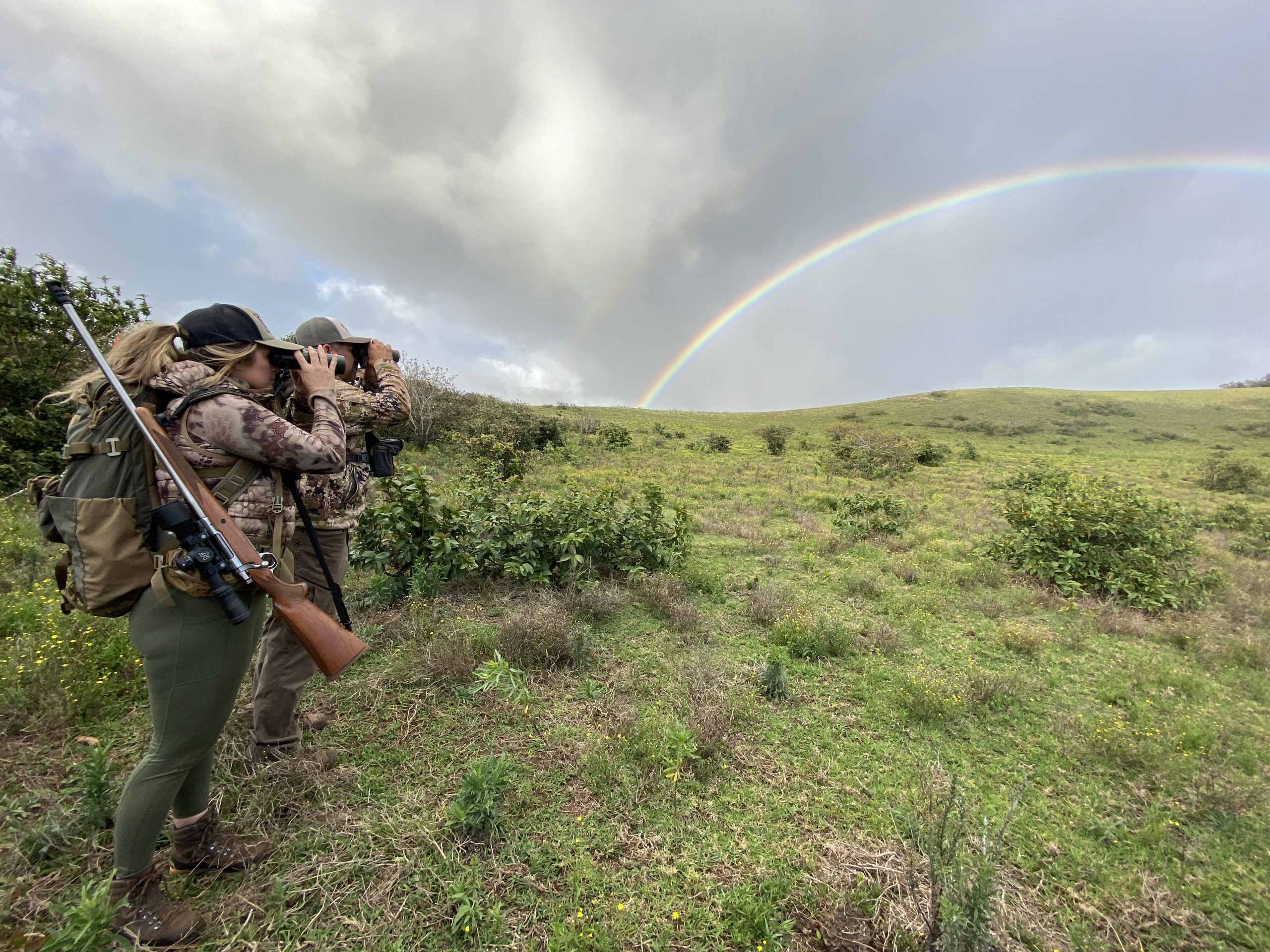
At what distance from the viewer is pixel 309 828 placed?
2674mm

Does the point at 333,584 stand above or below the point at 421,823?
above

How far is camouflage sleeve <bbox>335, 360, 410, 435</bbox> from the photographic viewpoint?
295cm

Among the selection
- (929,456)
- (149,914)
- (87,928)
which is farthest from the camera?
(929,456)

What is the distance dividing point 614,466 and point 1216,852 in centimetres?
1533

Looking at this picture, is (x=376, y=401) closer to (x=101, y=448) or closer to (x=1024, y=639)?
(x=101, y=448)

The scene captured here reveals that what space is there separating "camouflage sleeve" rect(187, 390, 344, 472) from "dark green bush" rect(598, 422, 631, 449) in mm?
20857

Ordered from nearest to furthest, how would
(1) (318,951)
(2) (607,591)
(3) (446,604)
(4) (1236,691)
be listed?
1. (1) (318,951)
2. (4) (1236,691)
3. (3) (446,604)
4. (2) (607,591)

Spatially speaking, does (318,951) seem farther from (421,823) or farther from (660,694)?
(660,694)

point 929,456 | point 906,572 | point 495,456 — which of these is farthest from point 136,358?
point 929,456

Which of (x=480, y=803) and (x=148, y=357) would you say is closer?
(x=148, y=357)

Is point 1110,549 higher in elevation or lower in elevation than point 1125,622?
higher

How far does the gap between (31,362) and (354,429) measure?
371 inches

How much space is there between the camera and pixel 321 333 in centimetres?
310

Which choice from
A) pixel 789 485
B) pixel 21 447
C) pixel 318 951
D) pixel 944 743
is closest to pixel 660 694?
pixel 944 743
